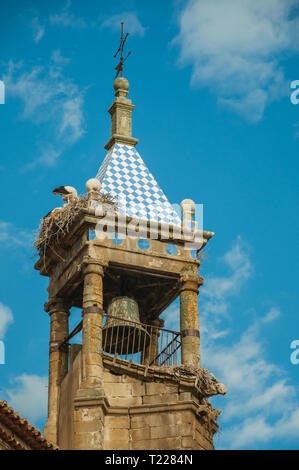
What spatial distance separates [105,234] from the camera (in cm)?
3003

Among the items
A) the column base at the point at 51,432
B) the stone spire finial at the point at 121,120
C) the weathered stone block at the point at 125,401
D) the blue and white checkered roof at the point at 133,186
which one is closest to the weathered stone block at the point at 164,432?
the weathered stone block at the point at 125,401

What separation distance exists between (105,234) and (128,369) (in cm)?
286

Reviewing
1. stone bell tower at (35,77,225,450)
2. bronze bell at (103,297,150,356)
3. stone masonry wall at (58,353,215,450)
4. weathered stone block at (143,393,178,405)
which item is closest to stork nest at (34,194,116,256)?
stone bell tower at (35,77,225,450)

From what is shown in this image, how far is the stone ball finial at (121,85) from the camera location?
33.5 metres

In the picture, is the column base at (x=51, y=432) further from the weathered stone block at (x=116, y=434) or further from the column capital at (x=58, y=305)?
the column capital at (x=58, y=305)

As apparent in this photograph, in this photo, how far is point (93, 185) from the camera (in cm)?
3031

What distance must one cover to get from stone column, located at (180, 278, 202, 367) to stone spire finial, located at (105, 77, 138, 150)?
4070mm

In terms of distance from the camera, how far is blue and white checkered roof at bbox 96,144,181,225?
31.1 metres

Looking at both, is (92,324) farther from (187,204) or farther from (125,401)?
(187,204)

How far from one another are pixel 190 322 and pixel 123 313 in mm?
1397

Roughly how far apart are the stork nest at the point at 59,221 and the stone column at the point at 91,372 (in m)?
1.04

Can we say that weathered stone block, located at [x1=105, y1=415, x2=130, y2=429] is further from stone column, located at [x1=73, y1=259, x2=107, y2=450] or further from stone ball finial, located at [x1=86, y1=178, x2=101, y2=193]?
stone ball finial, located at [x1=86, y1=178, x2=101, y2=193]

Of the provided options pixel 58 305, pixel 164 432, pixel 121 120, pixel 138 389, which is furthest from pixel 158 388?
pixel 121 120
